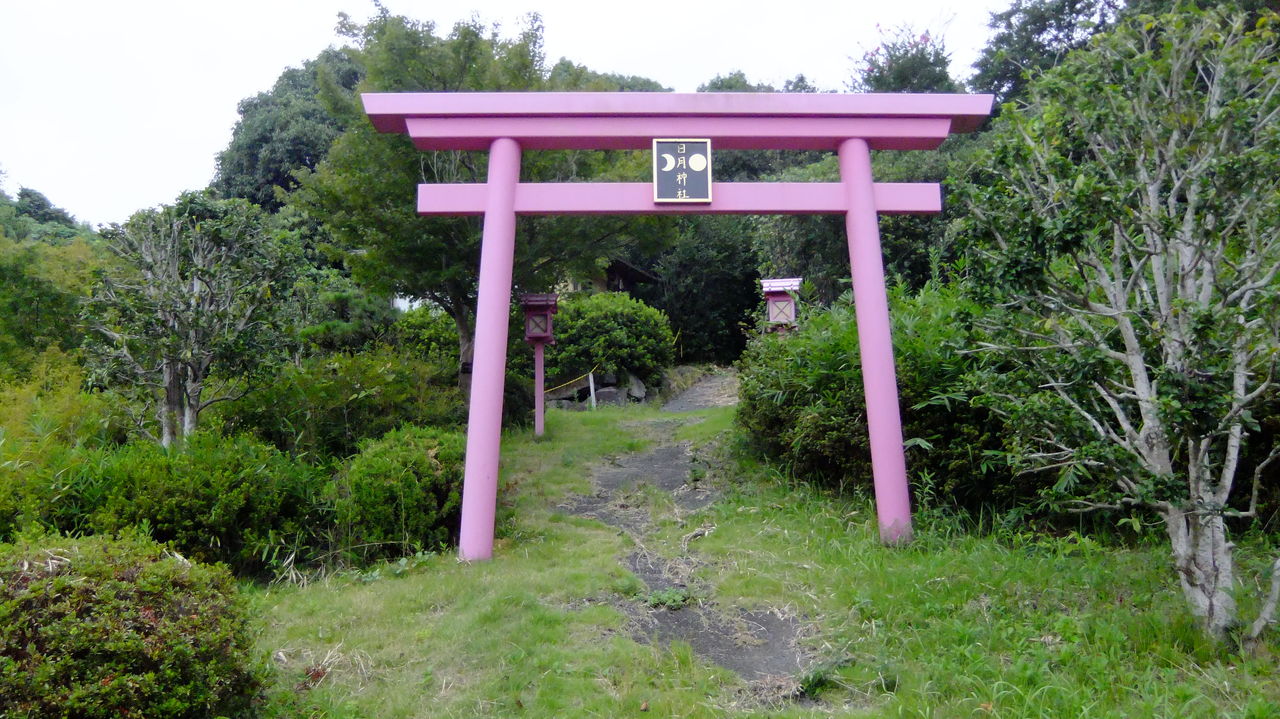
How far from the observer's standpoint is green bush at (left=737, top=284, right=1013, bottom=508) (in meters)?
5.65

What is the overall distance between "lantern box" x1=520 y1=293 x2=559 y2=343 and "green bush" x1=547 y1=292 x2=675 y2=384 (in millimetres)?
4824

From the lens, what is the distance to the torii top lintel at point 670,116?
19.0 feet

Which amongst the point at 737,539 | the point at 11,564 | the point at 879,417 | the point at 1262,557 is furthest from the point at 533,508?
the point at 1262,557

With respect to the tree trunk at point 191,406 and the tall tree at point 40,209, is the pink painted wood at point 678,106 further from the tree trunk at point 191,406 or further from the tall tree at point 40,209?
the tall tree at point 40,209

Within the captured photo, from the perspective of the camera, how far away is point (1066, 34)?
17688 millimetres

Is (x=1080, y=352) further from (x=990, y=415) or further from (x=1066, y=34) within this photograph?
(x=1066, y=34)

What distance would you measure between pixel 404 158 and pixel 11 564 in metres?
7.27

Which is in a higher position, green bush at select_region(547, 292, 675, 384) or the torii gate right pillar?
green bush at select_region(547, 292, 675, 384)

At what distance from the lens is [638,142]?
601 cm

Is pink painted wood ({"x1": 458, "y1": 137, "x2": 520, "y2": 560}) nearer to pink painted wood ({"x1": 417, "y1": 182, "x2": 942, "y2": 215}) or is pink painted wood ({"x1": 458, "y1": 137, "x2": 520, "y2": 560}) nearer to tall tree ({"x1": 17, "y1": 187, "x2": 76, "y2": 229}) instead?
pink painted wood ({"x1": 417, "y1": 182, "x2": 942, "y2": 215})

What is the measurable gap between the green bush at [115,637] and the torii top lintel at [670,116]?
143 inches

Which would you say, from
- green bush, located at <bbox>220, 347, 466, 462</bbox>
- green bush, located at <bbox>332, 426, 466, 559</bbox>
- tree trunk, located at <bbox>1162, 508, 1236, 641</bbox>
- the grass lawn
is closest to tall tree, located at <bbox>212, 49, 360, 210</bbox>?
green bush, located at <bbox>220, 347, 466, 462</bbox>

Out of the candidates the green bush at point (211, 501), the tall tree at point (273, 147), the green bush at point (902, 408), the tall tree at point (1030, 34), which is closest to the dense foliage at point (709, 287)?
the tall tree at point (1030, 34)

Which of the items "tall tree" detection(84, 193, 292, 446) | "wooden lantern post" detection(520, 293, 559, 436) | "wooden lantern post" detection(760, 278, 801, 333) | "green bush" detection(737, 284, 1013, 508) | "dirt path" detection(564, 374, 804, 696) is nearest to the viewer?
"dirt path" detection(564, 374, 804, 696)
